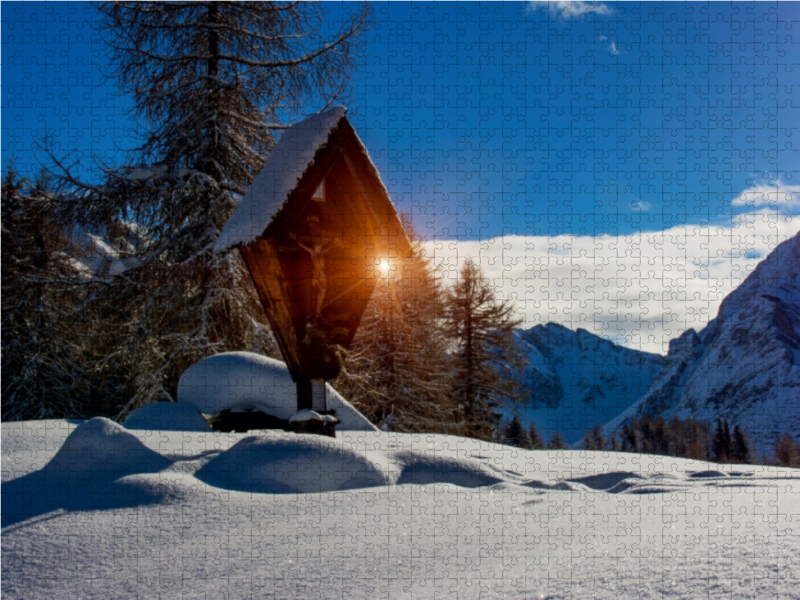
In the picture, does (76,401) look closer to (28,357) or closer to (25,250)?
(28,357)

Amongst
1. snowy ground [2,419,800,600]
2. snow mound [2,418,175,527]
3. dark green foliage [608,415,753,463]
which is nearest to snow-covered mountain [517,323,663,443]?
snowy ground [2,419,800,600]

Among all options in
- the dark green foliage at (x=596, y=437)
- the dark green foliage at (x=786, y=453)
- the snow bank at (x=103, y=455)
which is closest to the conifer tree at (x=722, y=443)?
the dark green foliage at (x=786, y=453)

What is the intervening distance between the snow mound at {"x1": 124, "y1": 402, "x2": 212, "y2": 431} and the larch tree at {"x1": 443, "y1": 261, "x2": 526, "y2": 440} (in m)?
11.3

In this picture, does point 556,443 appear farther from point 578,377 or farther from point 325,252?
point 325,252

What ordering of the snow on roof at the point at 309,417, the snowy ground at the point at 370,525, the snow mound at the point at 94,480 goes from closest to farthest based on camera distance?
the snowy ground at the point at 370,525 → the snow mound at the point at 94,480 → the snow on roof at the point at 309,417

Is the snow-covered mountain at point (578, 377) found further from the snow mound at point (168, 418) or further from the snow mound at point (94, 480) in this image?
the snow mound at point (168, 418)

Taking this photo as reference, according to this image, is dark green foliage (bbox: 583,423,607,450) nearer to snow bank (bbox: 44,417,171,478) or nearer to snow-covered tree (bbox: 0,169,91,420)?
snow bank (bbox: 44,417,171,478)

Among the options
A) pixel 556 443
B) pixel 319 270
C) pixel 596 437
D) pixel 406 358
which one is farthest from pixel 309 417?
pixel 406 358

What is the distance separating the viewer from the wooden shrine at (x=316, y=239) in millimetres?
4387

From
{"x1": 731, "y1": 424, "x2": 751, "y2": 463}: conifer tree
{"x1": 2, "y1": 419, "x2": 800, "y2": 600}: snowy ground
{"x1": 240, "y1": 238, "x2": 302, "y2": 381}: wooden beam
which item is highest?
{"x1": 240, "y1": 238, "x2": 302, "y2": 381}: wooden beam

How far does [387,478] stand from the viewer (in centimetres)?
320

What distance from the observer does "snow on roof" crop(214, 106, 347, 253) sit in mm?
4352

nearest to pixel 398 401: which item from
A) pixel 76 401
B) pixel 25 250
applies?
pixel 76 401

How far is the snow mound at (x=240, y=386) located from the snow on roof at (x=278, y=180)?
1.58 meters
